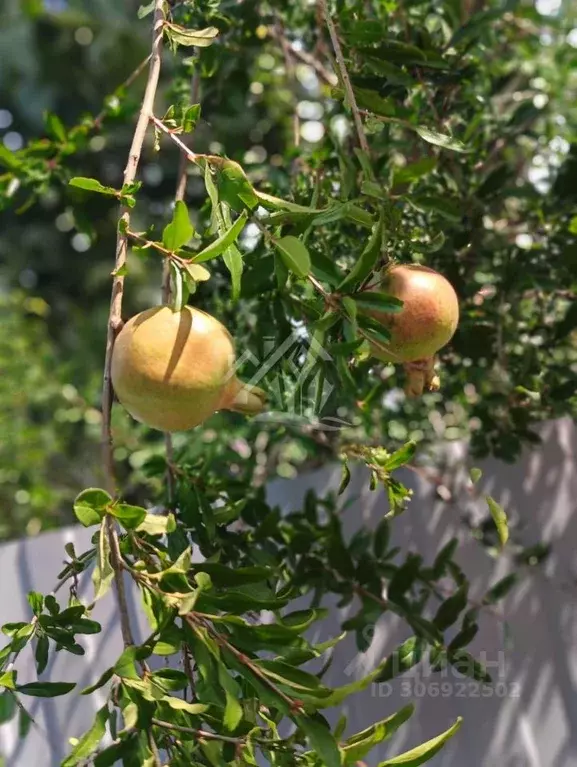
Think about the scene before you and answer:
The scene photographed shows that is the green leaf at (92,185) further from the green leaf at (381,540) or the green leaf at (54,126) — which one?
the green leaf at (381,540)

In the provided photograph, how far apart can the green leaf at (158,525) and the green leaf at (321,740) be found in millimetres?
173

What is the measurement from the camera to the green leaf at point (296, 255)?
0.56 metres

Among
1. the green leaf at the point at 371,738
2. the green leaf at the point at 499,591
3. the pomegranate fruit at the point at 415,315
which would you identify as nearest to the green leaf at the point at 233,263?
the pomegranate fruit at the point at 415,315

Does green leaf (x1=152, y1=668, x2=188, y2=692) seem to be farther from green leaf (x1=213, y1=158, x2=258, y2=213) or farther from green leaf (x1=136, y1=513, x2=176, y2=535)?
green leaf (x1=213, y1=158, x2=258, y2=213)

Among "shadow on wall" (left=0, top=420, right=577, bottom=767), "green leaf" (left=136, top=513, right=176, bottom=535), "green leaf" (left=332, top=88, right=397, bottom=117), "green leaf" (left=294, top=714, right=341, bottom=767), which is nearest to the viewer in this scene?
"green leaf" (left=294, top=714, right=341, bottom=767)

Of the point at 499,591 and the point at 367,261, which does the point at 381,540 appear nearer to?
the point at 499,591

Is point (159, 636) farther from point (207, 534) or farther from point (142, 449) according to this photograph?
point (142, 449)

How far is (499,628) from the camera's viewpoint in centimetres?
125

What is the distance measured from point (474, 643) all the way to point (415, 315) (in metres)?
0.80

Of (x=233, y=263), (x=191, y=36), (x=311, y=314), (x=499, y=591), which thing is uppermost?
(x=191, y=36)

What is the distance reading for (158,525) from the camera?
0.61 metres

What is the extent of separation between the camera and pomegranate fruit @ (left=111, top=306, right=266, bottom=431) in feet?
1.78

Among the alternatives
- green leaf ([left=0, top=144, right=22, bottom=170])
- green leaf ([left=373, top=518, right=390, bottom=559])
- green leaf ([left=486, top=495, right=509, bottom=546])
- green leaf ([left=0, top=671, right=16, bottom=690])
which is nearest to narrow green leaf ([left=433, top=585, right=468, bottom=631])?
green leaf ([left=373, top=518, right=390, bottom=559])

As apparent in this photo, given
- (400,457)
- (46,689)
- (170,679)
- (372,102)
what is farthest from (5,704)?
(372,102)
